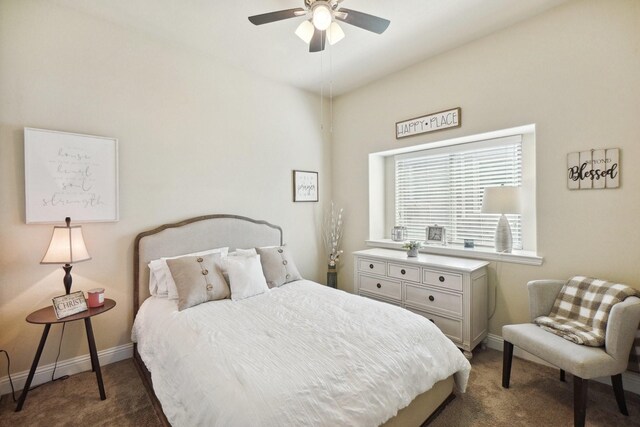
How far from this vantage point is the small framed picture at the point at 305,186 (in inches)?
153

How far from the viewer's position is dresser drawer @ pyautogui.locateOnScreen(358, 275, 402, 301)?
3115mm

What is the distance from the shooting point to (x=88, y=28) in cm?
247

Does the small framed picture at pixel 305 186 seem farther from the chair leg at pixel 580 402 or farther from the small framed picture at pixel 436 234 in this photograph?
the chair leg at pixel 580 402

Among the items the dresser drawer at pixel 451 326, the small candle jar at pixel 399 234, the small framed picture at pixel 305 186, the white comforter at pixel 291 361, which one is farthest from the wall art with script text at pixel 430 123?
the white comforter at pixel 291 361

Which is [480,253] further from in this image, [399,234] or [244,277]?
[244,277]

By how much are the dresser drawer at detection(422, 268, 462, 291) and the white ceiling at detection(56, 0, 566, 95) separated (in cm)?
223

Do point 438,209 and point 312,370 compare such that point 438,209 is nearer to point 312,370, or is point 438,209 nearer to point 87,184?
point 312,370

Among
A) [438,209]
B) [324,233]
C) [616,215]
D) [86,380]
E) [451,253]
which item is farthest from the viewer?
[324,233]

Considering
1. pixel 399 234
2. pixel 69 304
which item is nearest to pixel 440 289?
pixel 399 234

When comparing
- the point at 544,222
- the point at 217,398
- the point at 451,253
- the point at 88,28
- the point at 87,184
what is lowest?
the point at 217,398

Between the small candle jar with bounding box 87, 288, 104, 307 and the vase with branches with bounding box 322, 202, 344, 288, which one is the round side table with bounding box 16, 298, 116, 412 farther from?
the vase with branches with bounding box 322, 202, 344, 288

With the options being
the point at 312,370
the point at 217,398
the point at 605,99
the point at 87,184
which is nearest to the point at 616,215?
the point at 605,99

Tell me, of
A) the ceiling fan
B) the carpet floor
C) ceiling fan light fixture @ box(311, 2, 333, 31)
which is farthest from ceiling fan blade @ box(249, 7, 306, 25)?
the carpet floor

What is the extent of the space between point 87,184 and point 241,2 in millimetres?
1930
